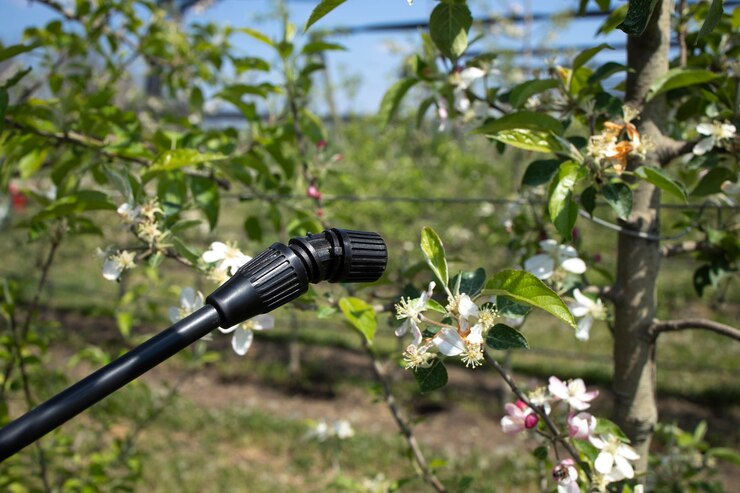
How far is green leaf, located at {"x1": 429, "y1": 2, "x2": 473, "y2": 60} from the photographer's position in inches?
40.2

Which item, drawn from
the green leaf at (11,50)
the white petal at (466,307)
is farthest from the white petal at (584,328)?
the green leaf at (11,50)

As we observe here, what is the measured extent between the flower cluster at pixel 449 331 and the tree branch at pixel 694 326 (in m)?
0.46

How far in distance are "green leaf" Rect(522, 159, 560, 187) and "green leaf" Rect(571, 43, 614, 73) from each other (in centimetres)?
19

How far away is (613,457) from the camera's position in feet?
3.11

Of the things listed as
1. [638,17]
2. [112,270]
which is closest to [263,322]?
[112,270]

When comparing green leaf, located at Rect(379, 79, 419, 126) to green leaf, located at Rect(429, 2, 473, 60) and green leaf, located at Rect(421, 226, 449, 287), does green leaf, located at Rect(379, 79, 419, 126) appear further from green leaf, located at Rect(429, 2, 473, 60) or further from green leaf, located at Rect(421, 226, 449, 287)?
green leaf, located at Rect(421, 226, 449, 287)

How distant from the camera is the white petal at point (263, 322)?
102cm

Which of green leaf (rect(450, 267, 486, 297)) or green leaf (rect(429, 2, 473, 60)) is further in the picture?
green leaf (rect(429, 2, 473, 60))

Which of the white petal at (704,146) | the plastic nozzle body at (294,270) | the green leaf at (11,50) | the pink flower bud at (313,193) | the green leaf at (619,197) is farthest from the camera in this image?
the pink flower bud at (313,193)

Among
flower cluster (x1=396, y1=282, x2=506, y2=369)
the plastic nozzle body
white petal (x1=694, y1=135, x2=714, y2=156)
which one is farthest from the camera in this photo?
white petal (x1=694, y1=135, x2=714, y2=156)

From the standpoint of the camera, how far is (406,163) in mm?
5504

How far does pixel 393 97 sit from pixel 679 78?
558mm

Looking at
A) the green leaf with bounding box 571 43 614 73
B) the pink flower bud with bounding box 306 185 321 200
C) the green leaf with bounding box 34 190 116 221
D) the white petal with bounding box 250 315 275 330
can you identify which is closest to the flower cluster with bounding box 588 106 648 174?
the green leaf with bounding box 571 43 614 73

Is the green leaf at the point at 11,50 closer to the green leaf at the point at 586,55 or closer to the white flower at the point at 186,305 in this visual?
the white flower at the point at 186,305
